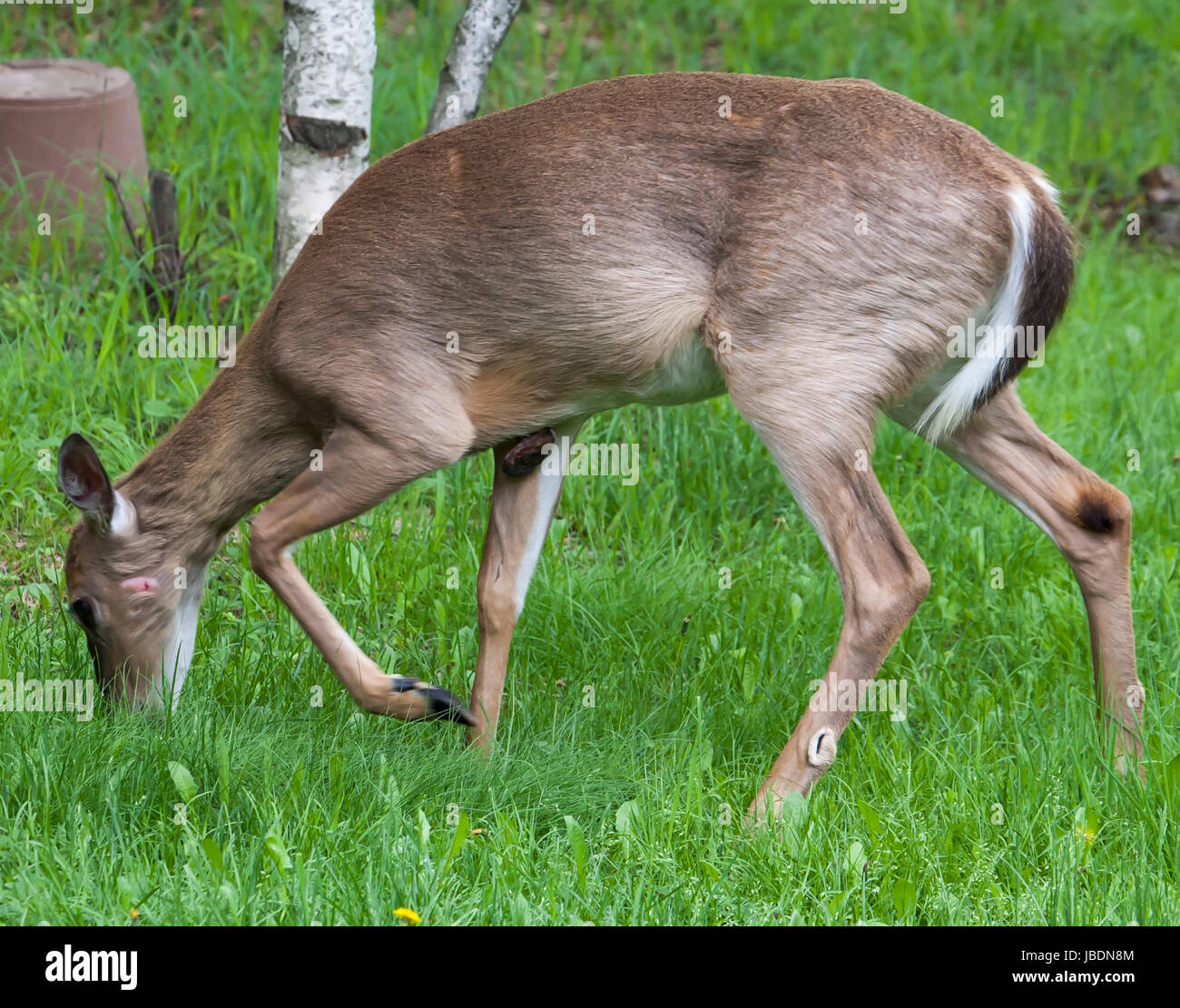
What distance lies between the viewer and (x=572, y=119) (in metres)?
4.36

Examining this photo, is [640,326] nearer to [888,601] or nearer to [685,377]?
[685,377]

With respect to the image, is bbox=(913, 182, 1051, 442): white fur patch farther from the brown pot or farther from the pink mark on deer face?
the brown pot

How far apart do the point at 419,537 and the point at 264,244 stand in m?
2.21

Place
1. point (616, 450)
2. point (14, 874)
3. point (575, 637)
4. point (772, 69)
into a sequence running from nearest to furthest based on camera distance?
point (14, 874)
point (575, 637)
point (616, 450)
point (772, 69)

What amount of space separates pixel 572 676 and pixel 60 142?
399cm

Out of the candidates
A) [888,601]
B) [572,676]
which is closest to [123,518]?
[572,676]

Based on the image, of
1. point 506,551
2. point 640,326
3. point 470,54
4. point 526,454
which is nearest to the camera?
point 640,326

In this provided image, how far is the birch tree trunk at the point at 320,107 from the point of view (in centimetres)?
612

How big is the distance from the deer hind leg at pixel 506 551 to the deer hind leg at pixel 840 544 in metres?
0.85

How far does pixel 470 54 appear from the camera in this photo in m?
6.10

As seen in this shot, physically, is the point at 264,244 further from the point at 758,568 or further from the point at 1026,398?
the point at 1026,398

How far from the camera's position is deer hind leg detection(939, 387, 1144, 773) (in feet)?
14.9

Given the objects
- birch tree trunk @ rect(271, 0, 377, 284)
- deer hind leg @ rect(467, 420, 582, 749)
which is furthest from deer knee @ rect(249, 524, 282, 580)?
birch tree trunk @ rect(271, 0, 377, 284)
